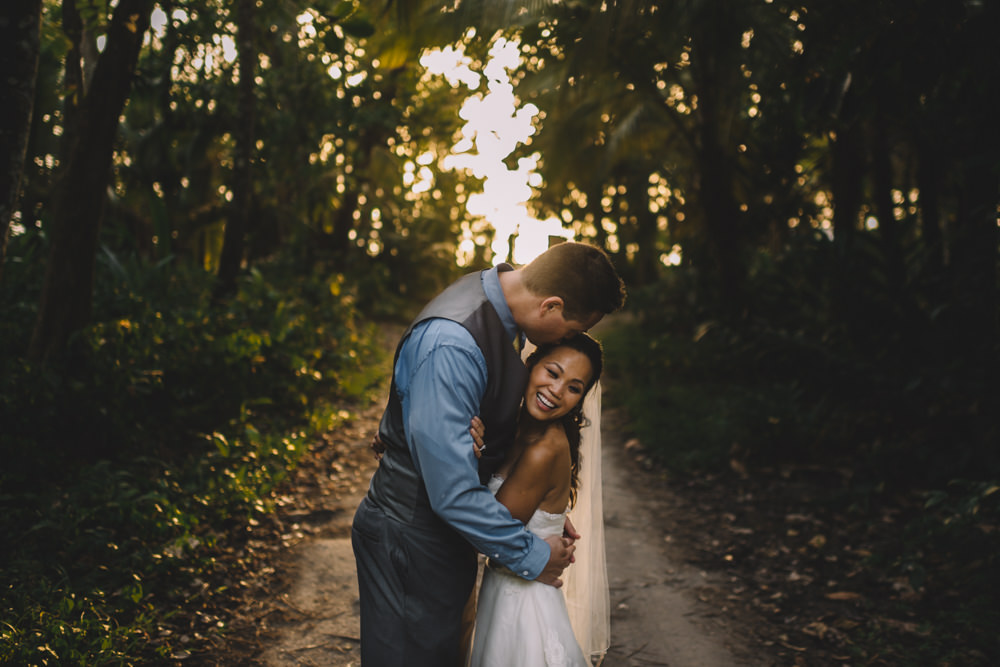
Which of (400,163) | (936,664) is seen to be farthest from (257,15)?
(936,664)

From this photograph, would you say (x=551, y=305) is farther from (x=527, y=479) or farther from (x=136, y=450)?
(x=136, y=450)

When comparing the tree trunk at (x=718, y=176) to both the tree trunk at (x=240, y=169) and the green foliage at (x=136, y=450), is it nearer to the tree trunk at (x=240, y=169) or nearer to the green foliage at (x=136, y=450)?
the tree trunk at (x=240, y=169)

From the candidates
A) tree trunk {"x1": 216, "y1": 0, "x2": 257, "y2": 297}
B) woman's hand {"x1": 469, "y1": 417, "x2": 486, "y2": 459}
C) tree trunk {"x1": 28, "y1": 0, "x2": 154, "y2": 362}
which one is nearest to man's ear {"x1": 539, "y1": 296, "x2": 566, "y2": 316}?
woman's hand {"x1": 469, "y1": 417, "x2": 486, "y2": 459}

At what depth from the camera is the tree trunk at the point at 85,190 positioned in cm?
462

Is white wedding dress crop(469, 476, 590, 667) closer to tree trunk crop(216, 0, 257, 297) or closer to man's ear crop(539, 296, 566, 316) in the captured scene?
man's ear crop(539, 296, 566, 316)

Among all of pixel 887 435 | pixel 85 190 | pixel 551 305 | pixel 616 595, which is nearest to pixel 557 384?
pixel 551 305

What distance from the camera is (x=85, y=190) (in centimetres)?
476

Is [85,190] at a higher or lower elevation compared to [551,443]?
higher

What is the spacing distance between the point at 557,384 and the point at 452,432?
516mm

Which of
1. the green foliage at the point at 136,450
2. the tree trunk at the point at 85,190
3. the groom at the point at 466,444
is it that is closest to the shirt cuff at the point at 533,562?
the groom at the point at 466,444

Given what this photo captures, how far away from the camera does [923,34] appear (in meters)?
3.23

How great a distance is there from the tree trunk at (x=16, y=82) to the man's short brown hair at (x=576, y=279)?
229cm

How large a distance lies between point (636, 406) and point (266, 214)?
30.5 feet

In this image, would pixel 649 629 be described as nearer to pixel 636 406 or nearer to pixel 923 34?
pixel 923 34
